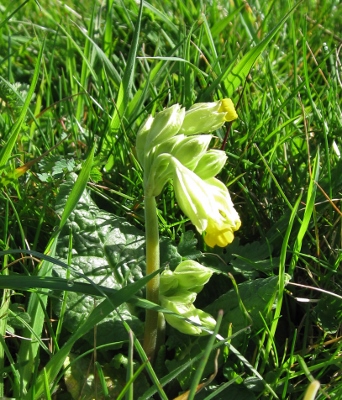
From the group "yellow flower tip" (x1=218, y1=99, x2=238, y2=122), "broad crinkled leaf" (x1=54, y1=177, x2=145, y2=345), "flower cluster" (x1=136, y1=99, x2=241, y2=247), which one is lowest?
"broad crinkled leaf" (x1=54, y1=177, x2=145, y2=345)

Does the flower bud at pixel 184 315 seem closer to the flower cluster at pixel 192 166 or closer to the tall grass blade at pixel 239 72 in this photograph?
the flower cluster at pixel 192 166

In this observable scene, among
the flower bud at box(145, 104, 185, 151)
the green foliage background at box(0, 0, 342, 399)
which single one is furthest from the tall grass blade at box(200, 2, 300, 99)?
the flower bud at box(145, 104, 185, 151)

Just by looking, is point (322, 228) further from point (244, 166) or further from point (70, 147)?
point (70, 147)

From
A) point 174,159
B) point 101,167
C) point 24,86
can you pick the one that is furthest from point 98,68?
point 174,159

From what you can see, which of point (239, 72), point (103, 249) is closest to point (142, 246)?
point (103, 249)

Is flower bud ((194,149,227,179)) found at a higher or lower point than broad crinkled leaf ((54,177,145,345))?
higher

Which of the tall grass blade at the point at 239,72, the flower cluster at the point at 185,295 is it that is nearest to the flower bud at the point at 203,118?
the flower cluster at the point at 185,295

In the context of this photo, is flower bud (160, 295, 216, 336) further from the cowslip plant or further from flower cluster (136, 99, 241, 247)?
flower cluster (136, 99, 241, 247)

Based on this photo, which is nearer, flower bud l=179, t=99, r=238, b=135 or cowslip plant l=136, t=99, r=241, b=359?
cowslip plant l=136, t=99, r=241, b=359
